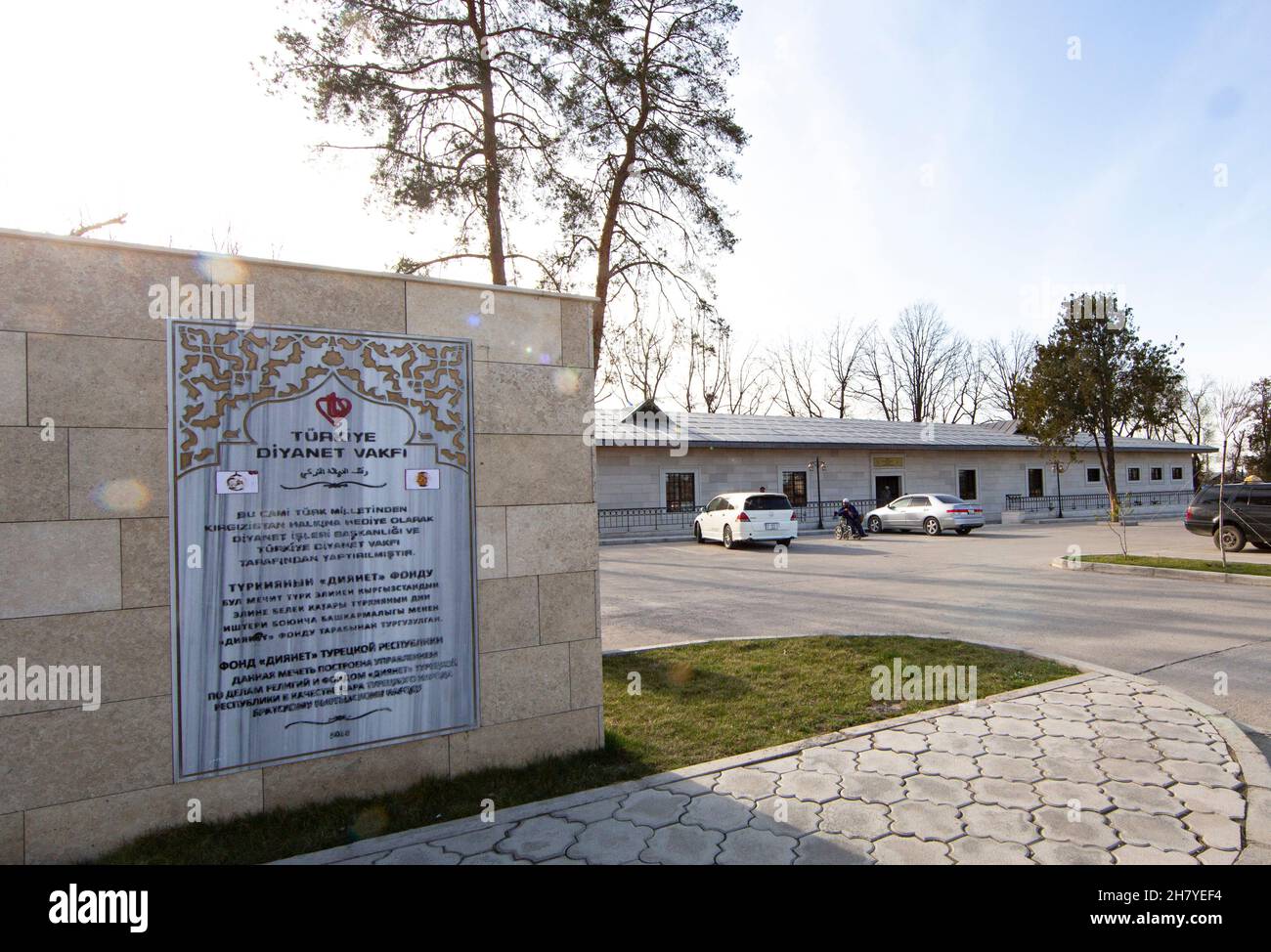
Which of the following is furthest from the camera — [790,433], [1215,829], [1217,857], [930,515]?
[790,433]

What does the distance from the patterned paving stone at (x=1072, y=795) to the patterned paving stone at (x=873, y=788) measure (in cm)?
72

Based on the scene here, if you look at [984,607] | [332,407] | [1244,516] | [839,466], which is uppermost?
[839,466]

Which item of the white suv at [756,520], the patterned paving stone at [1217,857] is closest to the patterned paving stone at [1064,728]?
the patterned paving stone at [1217,857]

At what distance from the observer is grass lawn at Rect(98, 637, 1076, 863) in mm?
3602

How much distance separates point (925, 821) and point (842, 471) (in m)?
29.4

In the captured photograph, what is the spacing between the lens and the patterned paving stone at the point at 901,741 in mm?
4652

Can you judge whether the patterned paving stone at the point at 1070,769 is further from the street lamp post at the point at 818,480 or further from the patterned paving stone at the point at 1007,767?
the street lamp post at the point at 818,480

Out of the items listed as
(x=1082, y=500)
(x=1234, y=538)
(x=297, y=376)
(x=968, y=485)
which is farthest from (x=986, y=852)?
(x=1082, y=500)

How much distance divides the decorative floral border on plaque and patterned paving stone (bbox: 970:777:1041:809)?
3.40 m

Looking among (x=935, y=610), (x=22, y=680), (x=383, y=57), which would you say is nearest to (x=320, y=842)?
(x=22, y=680)

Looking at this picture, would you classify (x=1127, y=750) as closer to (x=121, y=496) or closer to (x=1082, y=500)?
(x=121, y=496)

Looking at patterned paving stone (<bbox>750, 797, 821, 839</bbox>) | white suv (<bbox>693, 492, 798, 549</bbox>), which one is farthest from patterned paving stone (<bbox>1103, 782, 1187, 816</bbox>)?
white suv (<bbox>693, 492, 798, 549</bbox>)

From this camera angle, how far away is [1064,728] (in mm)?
4945
